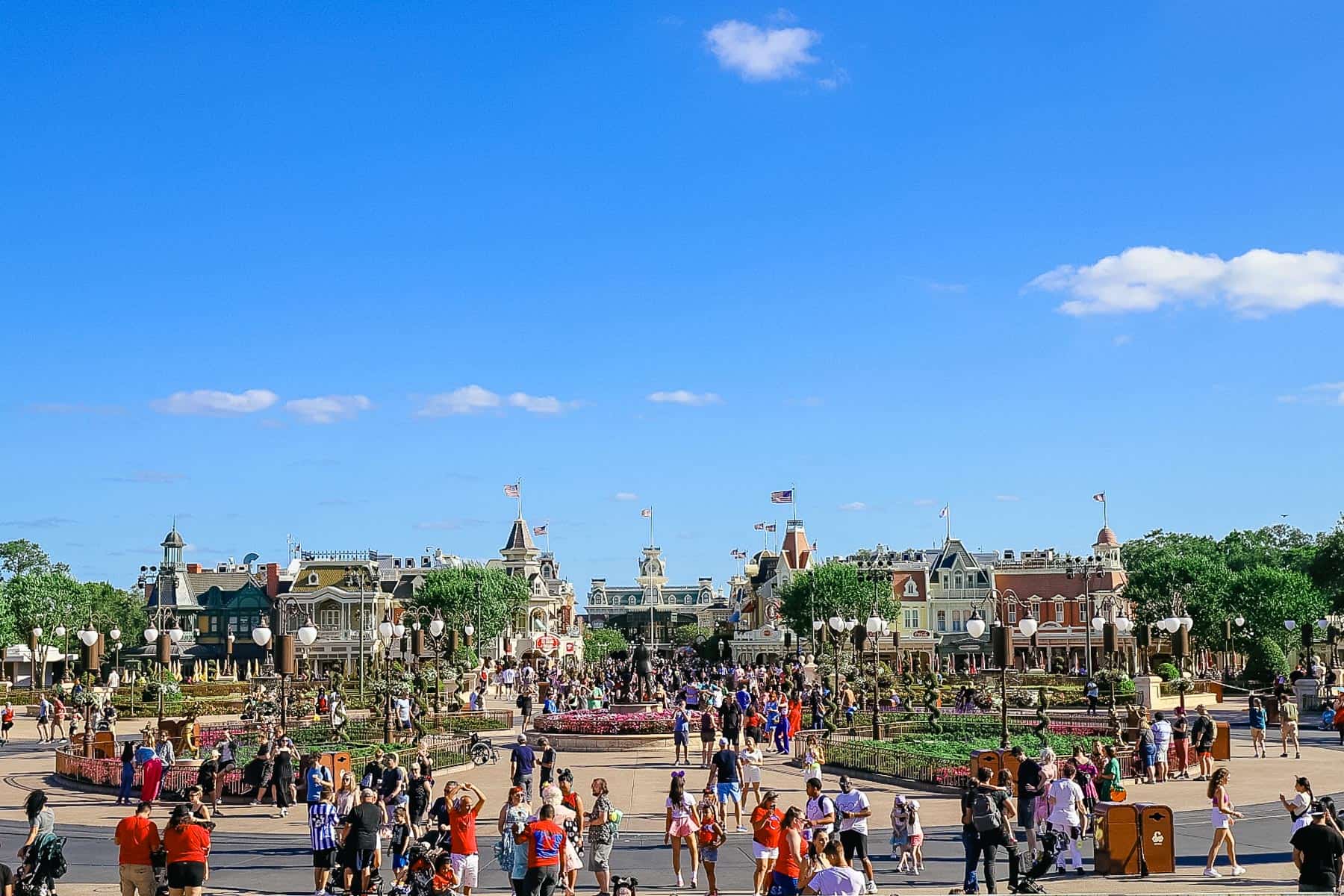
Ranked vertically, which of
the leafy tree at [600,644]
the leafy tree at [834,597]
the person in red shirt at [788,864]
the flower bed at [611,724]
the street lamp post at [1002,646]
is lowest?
the leafy tree at [600,644]

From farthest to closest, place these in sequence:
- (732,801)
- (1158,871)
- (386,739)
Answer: (386,739) < (732,801) < (1158,871)

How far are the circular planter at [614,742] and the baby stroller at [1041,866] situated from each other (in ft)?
66.2

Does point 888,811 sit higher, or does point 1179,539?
point 1179,539

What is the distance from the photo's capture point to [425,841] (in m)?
17.9

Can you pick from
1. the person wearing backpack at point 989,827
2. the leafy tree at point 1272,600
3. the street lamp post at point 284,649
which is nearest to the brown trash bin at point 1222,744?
the person wearing backpack at point 989,827

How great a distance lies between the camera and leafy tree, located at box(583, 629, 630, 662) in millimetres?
143375

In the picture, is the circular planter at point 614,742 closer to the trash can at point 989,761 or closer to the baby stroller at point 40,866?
the trash can at point 989,761

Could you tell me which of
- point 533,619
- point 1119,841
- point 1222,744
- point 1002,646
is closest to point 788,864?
point 1119,841

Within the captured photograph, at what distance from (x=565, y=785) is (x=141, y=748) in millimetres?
14414

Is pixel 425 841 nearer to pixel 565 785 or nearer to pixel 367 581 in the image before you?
pixel 565 785

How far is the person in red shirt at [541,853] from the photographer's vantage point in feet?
53.9

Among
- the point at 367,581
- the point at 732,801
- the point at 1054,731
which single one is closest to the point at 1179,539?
the point at 367,581

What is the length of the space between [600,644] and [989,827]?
436 feet

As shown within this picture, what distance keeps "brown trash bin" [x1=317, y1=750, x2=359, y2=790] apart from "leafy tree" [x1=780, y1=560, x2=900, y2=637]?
6386 centimetres
